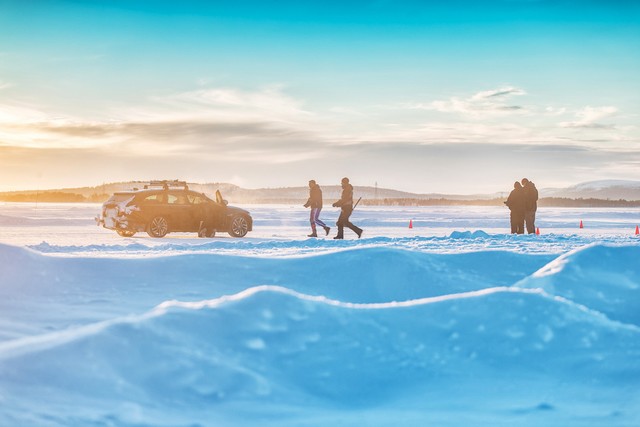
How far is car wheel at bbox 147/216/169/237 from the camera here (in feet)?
75.3

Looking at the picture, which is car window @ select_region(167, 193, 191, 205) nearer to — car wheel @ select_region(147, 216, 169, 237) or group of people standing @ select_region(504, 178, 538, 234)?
car wheel @ select_region(147, 216, 169, 237)

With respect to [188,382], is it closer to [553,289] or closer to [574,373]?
[574,373]

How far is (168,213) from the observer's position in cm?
2322

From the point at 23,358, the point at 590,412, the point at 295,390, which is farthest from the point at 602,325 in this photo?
the point at 23,358

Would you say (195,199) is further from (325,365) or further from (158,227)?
(325,365)

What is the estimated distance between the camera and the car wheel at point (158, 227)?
22.9m

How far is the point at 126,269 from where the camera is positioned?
32.8 ft

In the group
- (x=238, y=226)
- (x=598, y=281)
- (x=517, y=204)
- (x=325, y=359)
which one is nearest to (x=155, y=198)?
(x=238, y=226)

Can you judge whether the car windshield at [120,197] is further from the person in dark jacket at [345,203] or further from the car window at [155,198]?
the person in dark jacket at [345,203]

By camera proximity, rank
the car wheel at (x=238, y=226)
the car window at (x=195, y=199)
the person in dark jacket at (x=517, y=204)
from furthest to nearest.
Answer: the person in dark jacket at (x=517, y=204) → the car wheel at (x=238, y=226) → the car window at (x=195, y=199)

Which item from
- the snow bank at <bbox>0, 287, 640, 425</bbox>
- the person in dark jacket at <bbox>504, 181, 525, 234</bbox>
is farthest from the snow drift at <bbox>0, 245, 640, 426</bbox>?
the person in dark jacket at <bbox>504, 181, 525, 234</bbox>

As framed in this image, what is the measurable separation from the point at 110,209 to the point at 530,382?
1918cm

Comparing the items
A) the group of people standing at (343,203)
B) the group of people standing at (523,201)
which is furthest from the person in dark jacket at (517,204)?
the group of people standing at (343,203)

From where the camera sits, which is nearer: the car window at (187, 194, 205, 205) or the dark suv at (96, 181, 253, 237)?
the dark suv at (96, 181, 253, 237)
